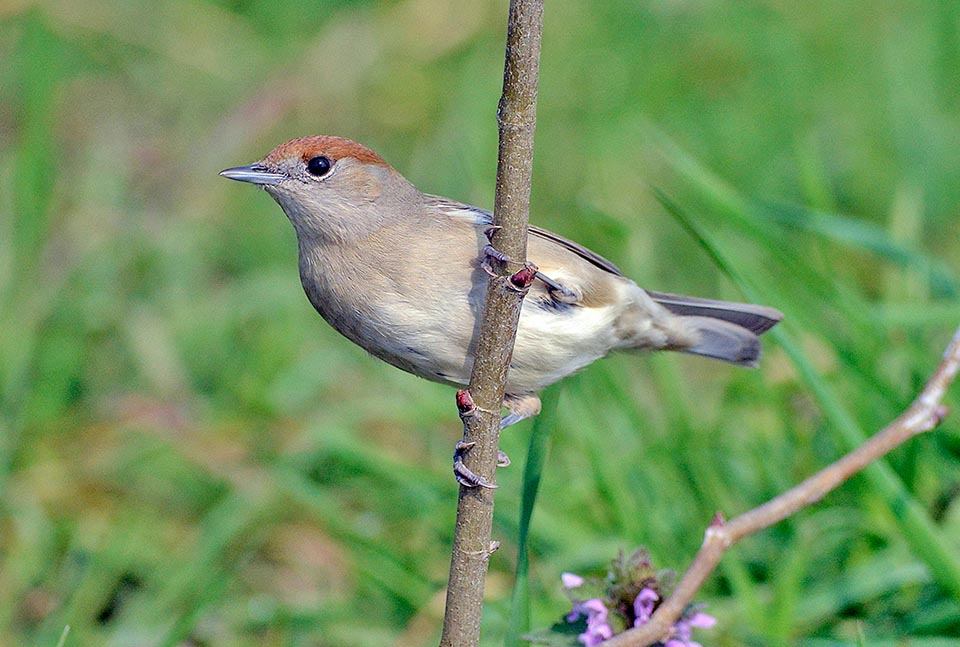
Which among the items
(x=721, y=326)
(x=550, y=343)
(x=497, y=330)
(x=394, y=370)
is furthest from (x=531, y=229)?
(x=394, y=370)

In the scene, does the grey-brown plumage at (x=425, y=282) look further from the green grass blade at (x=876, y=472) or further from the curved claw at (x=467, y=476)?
the curved claw at (x=467, y=476)

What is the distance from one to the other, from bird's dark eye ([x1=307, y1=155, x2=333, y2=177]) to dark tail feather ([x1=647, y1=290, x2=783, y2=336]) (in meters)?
0.89

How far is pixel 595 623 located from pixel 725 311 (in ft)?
3.84

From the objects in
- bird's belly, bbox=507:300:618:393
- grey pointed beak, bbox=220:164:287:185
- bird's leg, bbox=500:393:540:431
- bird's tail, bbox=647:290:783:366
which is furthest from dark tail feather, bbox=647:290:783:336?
grey pointed beak, bbox=220:164:287:185

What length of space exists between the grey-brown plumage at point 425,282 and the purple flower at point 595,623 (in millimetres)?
553

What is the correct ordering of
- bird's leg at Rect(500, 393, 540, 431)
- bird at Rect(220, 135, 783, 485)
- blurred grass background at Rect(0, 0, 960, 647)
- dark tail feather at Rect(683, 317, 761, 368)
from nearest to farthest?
bird at Rect(220, 135, 783, 485) < bird's leg at Rect(500, 393, 540, 431) < dark tail feather at Rect(683, 317, 761, 368) < blurred grass background at Rect(0, 0, 960, 647)

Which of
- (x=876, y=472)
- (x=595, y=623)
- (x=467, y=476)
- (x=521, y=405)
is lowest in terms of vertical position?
(x=595, y=623)

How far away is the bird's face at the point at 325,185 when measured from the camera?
279 centimetres

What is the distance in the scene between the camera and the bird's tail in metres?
3.07

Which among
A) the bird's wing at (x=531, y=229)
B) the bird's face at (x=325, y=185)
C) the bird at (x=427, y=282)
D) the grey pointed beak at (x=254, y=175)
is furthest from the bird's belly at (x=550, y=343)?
the grey pointed beak at (x=254, y=175)

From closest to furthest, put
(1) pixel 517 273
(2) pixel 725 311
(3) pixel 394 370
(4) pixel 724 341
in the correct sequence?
(1) pixel 517 273, (2) pixel 725 311, (4) pixel 724 341, (3) pixel 394 370

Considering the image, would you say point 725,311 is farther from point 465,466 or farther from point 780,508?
point 465,466

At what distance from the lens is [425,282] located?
256cm

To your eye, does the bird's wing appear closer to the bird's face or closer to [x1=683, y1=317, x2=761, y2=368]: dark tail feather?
the bird's face
